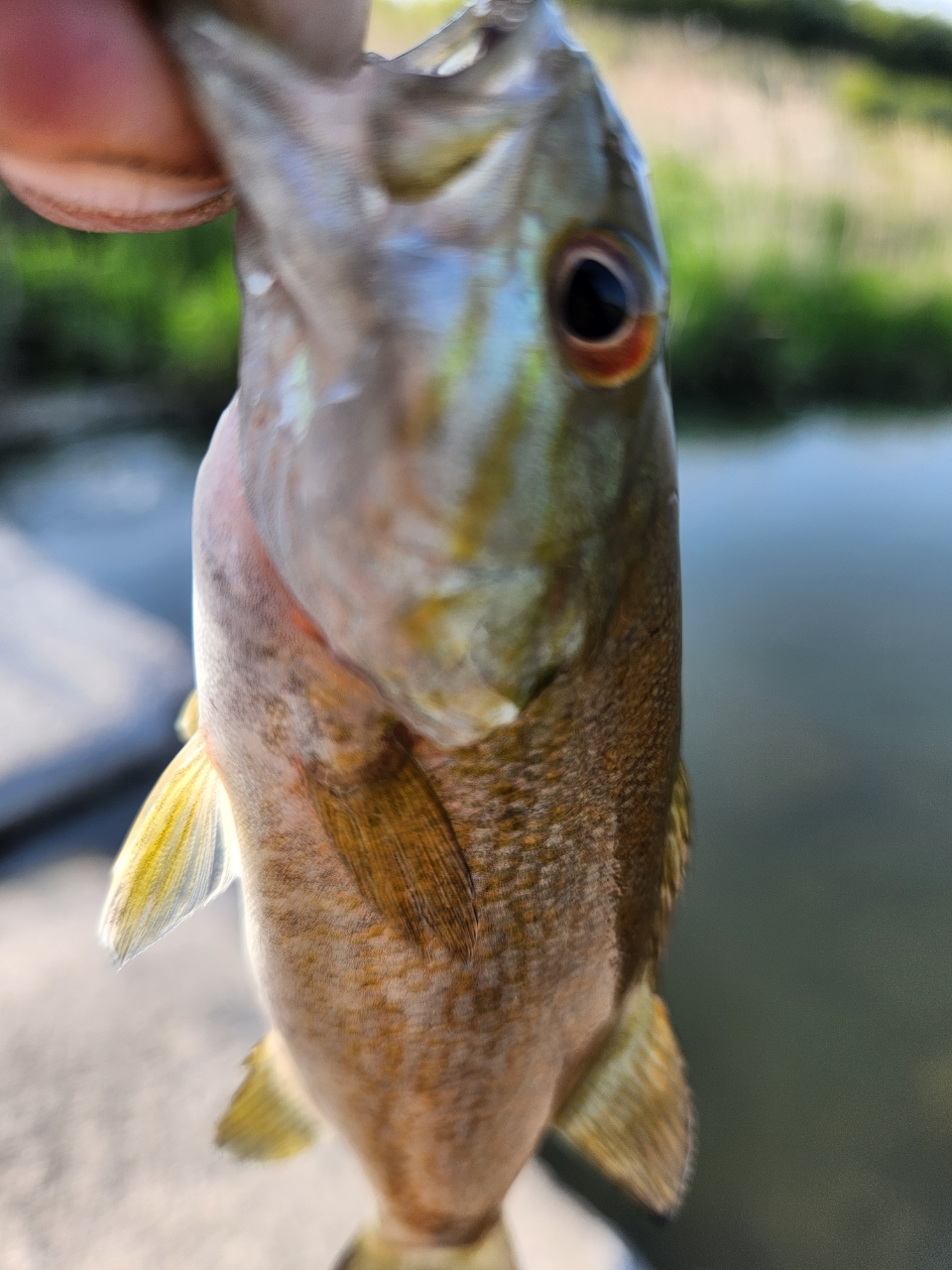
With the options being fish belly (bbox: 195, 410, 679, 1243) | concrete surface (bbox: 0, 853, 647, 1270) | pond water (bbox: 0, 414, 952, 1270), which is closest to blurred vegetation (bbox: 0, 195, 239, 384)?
pond water (bbox: 0, 414, 952, 1270)

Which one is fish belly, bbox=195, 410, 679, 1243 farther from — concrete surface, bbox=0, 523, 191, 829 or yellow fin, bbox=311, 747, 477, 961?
concrete surface, bbox=0, 523, 191, 829

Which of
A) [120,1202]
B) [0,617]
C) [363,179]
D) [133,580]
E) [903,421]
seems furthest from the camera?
[903,421]

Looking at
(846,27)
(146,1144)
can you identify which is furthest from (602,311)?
(846,27)

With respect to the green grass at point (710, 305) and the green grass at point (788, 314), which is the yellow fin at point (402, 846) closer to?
the green grass at point (710, 305)

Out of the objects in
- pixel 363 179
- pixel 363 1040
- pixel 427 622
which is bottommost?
pixel 363 1040

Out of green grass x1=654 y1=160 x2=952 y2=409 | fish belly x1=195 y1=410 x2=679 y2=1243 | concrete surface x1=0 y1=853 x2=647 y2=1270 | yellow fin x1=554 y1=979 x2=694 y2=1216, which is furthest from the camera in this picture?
green grass x1=654 y1=160 x2=952 y2=409

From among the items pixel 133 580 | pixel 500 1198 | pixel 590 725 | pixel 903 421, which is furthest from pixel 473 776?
pixel 903 421

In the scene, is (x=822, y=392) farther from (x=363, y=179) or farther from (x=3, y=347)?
(x=363, y=179)
